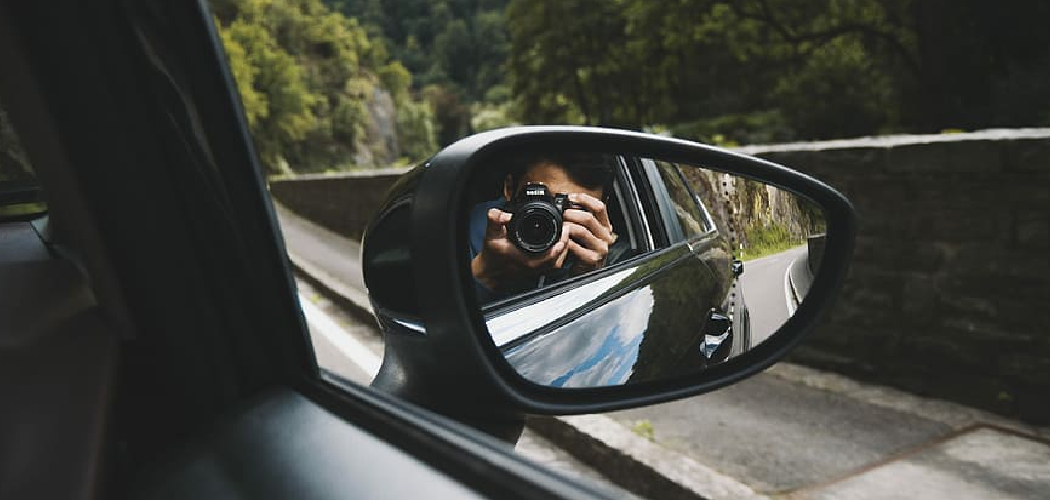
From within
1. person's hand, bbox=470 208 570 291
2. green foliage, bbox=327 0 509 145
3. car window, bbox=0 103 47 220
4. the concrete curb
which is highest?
green foliage, bbox=327 0 509 145

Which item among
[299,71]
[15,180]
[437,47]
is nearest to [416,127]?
[299,71]

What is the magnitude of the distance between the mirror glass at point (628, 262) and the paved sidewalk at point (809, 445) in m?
1.84

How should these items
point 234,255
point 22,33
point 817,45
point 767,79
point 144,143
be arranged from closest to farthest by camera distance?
point 22,33 < point 144,143 < point 234,255 < point 817,45 < point 767,79

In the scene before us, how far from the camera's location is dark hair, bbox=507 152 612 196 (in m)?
1.05

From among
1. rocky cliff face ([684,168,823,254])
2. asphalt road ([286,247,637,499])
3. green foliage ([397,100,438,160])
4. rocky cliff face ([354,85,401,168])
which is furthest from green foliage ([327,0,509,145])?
rocky cliff face ([354,85,401,168])

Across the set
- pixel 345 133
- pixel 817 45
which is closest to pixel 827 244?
pixel 345 133

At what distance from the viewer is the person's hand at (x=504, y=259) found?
1.00 m

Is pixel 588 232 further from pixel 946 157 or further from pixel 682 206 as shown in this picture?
pixel 946 157

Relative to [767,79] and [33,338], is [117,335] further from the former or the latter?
[767,79]

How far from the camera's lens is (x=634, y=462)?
393cm

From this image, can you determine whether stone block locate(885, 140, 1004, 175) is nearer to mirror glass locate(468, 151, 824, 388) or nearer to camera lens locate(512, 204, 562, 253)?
mirror glass locate(468, 151, 824, 388)

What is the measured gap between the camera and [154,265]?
1180mm

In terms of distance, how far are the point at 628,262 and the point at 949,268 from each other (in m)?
4.05

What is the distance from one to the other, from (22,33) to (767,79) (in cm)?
3040
